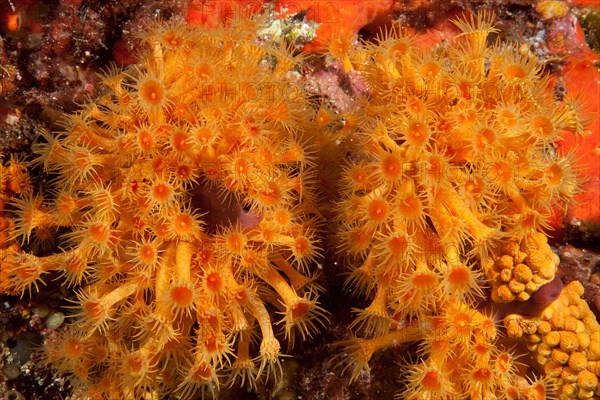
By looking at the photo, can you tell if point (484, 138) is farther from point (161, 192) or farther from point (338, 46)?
point (161, 192)

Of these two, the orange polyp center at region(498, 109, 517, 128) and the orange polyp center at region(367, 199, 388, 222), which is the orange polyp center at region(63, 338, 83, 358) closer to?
the orange polyp center at region(367, 199, 388, 222)

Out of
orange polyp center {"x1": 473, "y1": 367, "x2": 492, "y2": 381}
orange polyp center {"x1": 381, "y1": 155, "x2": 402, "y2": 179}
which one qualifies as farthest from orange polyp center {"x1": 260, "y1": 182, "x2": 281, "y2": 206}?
orange polyp center {"x1": 473, "y1": 367, "x2": 492, "y2": 381}

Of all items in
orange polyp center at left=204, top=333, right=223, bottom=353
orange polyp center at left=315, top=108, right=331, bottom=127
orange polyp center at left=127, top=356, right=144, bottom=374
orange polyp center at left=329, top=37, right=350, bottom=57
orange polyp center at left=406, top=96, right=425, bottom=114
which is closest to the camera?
orange polyp center at left=406, top=96, right=425, bottom=114

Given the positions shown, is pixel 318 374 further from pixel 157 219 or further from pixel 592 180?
pixel 592 180

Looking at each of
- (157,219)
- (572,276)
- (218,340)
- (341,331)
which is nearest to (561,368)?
(572,276)

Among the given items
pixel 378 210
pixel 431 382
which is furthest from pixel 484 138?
pixel 431 382

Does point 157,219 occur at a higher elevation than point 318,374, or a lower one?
higher
